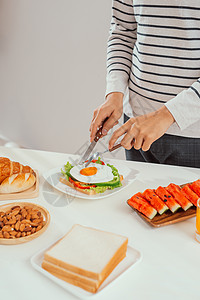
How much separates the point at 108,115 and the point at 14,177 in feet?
1.58

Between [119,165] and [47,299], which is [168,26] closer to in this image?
[119,165]

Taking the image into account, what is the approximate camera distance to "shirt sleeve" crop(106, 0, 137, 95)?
1.63 metres

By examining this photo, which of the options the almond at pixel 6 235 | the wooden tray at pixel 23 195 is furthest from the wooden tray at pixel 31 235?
the wooden tray at pixel 23 195

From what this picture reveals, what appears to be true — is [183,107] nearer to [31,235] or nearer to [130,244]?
[130,244]

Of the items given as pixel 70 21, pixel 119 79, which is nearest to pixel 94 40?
pixel 70 21

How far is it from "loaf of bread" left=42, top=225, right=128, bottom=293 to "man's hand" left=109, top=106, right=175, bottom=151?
0.40 metres

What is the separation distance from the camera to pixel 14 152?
1.69 m

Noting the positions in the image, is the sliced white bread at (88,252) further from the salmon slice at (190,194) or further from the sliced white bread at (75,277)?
the salmon slice at (190,194)

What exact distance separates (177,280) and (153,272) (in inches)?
2.4

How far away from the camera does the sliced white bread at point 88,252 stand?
849mm

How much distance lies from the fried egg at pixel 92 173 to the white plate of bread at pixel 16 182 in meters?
0.16

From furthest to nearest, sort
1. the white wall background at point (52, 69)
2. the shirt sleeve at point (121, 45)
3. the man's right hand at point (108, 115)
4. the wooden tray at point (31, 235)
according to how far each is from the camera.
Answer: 1. the white wall background at point (52, 69)
2. the shirt sleeve at point (121, 45)
3. the man's right hand at point (108, 115)
4. the wooden tray at point (31, 235)

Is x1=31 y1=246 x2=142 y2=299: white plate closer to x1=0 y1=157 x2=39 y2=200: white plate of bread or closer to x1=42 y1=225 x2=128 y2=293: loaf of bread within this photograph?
x1=42 y1=225 x2=128 y2=293: loaf of bread

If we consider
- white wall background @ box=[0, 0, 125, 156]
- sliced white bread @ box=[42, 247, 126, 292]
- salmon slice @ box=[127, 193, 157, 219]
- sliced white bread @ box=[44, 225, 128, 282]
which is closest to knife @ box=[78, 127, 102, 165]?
salmon slice @ box=[127, 193, 157, 219]
